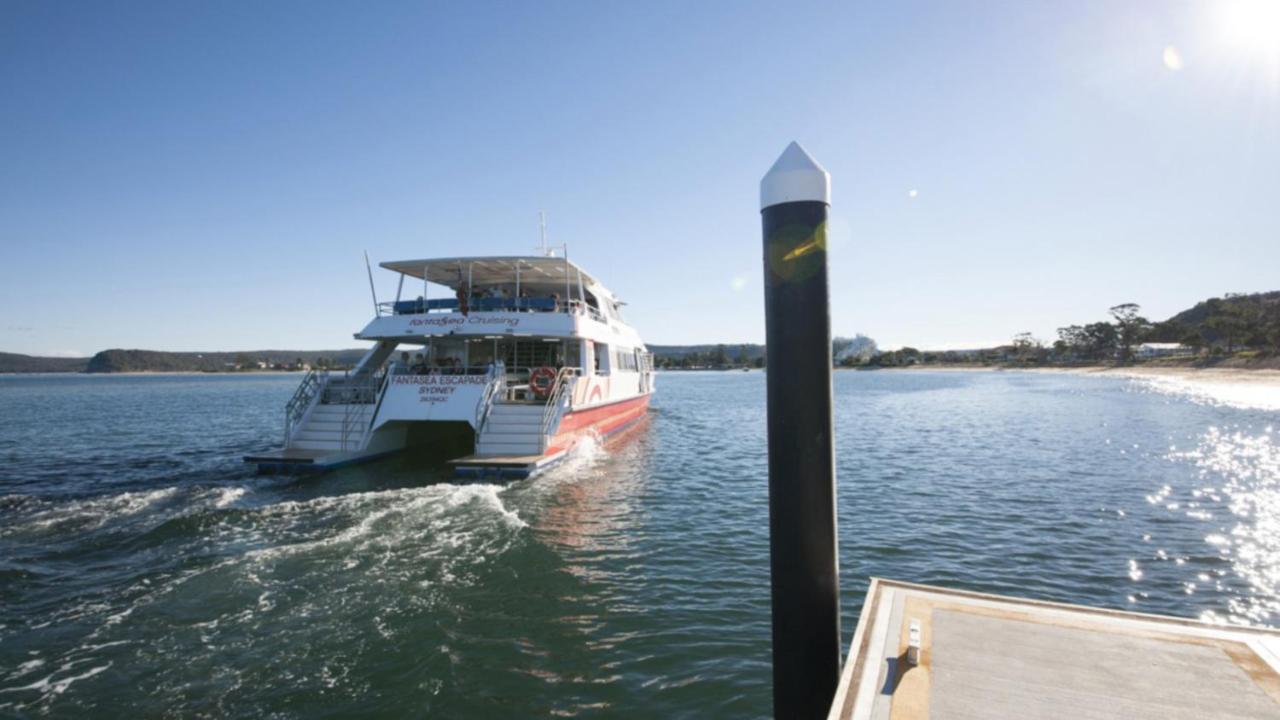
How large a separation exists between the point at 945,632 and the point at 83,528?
12.4 m

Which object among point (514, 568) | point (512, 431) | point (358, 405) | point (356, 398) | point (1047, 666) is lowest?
point (514, 568)

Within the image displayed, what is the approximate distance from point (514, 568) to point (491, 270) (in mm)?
13953

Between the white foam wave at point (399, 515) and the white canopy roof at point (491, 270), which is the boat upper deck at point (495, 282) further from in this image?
the white foam wave at point (399, 515)

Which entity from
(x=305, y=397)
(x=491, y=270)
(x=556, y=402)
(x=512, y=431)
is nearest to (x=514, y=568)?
(x=512, y=431)

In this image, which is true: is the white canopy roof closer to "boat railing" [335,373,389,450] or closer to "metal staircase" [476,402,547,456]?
"boat railing" [335,373,389,450]

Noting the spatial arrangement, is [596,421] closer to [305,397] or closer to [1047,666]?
[305,397]

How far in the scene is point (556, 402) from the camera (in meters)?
15.3

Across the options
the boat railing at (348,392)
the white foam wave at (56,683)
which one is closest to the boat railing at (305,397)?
the boat railing at (348,392)

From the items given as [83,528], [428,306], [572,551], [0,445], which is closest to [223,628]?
[572,551]

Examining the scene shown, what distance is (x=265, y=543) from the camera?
8.74 meters

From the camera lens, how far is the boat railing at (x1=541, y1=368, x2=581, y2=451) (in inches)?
570

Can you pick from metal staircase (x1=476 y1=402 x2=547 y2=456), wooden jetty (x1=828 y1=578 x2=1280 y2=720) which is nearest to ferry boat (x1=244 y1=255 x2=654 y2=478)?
metal staircase (x1=476 y1=402 x2=547 y2=456)

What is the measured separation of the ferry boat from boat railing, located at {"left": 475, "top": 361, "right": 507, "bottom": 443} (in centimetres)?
3

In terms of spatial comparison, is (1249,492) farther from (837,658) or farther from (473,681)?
(473,681)
